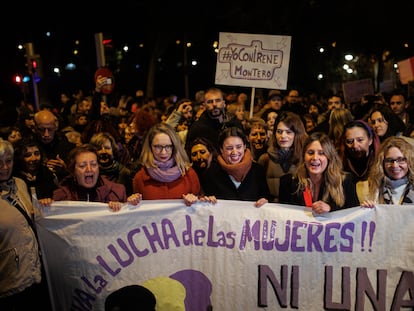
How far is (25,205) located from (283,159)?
2196 millimetres

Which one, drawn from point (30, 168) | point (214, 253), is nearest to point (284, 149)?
point (214, 253)

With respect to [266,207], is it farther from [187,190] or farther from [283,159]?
[283,159]

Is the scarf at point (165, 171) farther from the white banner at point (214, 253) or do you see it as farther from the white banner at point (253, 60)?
the white banner at point (253, 60)

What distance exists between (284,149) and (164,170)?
1200mm

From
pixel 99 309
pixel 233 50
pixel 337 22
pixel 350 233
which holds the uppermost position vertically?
pixel 337 22

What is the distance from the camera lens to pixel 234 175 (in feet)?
15.0

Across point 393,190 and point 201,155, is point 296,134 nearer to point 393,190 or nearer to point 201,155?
point 201,155

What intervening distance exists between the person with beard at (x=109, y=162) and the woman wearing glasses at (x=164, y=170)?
62 centimetres

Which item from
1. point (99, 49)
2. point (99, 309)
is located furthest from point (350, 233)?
point (99, 49)

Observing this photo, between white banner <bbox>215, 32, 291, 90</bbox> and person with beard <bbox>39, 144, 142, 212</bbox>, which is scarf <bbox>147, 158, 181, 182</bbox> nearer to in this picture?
person with beard <bbox>39, 144, 142, 212</bbox>

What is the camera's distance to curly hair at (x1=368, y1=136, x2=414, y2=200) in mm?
4176

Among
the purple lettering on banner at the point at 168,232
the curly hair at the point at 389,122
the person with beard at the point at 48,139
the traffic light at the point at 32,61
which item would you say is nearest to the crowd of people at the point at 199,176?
the purple lettering on banner at the point at 168,232

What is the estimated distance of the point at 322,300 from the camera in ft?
13.2

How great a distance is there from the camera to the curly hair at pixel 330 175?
4.17 metres
